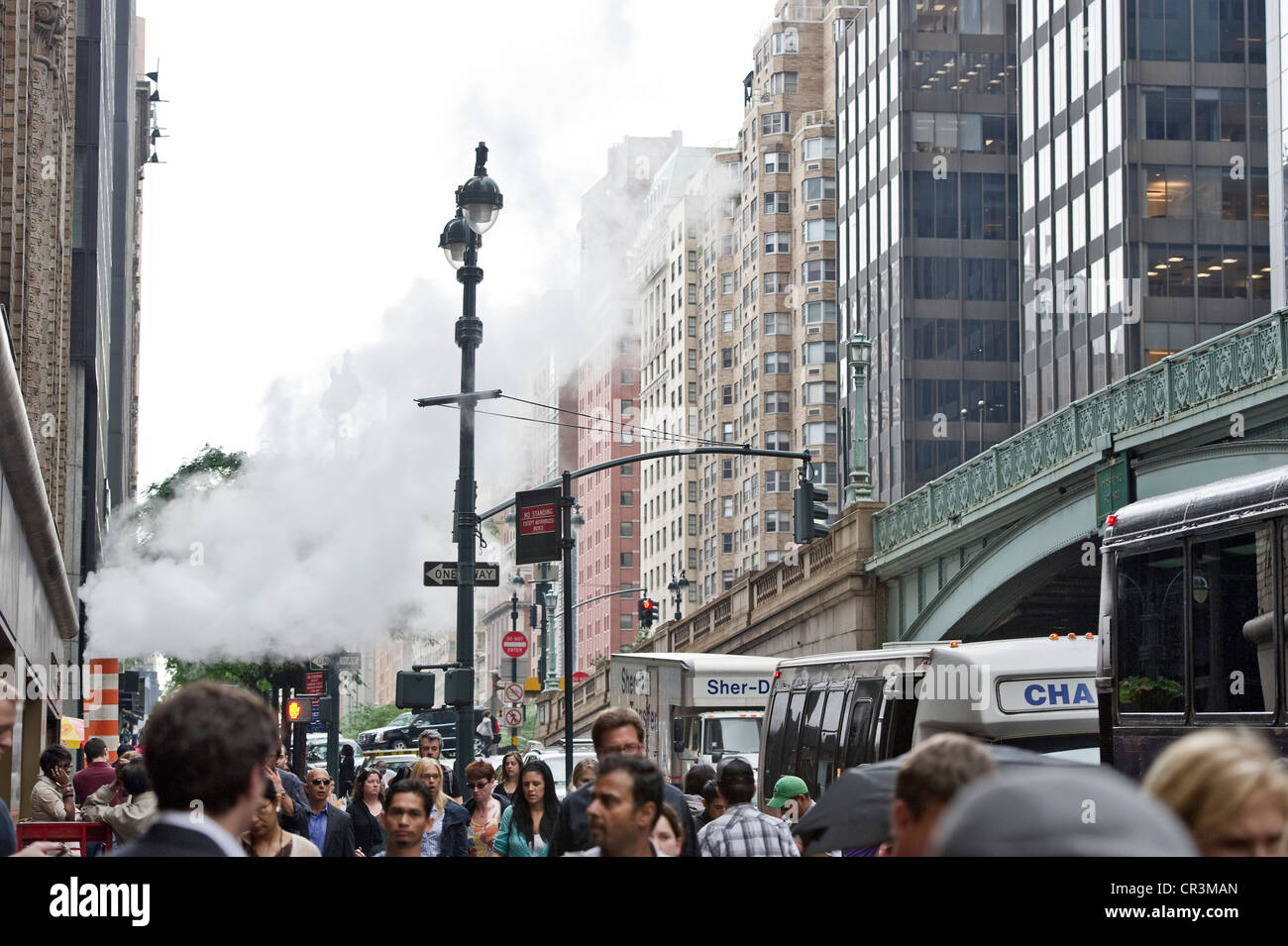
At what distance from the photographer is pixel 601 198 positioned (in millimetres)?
146500

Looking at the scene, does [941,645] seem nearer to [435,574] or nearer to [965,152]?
[435,574]

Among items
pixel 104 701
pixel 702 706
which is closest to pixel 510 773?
pixel 104 701

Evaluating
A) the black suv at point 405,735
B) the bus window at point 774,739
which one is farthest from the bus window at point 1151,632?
the black suv at point 405,735

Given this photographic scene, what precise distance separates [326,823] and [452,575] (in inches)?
369

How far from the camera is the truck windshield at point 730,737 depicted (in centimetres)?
2914

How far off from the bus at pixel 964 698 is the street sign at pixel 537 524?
4071mm

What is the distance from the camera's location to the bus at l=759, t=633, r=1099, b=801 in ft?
52.9

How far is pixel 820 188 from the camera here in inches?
4215

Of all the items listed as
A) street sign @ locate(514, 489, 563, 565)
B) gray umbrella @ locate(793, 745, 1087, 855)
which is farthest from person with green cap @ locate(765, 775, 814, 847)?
street sign @ locate(514, 489, 563, 565)

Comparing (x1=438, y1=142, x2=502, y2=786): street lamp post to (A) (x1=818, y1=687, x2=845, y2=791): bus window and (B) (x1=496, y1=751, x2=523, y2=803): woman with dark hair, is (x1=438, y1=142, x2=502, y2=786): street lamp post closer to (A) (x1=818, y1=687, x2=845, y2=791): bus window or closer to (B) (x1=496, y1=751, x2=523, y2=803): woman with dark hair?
(A) (x1=818, y1=687, x2=845, y2=791): bus window

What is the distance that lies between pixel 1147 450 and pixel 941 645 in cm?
1522

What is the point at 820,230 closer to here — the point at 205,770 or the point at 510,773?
the point at 510,773
